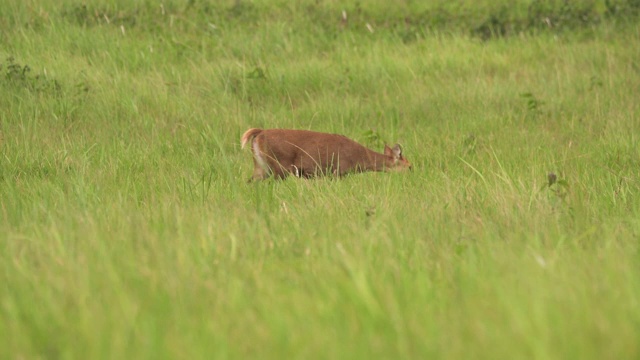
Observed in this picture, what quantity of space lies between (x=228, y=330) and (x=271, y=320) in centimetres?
14

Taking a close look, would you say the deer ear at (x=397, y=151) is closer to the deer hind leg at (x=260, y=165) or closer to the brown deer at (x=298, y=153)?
the brown deer at (x=298, y=153)

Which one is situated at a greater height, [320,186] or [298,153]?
[320,186]

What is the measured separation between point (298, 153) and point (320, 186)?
3.61 ft

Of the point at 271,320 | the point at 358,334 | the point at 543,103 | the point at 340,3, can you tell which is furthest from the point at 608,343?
the point at 340,3

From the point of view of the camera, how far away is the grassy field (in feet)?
9.19

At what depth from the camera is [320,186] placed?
5.86 m

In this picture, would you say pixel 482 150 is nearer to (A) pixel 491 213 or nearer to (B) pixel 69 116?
(A) pixel 491 213

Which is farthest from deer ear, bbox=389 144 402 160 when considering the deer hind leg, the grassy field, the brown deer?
the deer hind leg

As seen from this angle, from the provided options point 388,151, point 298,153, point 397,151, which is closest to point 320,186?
point 298,153

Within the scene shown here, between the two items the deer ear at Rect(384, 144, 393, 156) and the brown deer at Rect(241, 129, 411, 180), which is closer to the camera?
the brown deer at Rect(241, 129, 411, 180)

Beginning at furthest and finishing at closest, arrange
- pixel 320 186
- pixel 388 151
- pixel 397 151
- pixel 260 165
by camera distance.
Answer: pixel 388 151 < pixel 397 151 < pixel 260 165 < pixel 320 186

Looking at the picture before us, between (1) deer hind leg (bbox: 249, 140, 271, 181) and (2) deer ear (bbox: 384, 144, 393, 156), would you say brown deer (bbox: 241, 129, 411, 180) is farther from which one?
(2) deer ear (bbox: 384, 144, 393, 156)

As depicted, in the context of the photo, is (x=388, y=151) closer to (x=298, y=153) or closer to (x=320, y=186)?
(x=298, y=153)

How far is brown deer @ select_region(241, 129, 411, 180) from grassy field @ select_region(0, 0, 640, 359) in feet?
1.13
